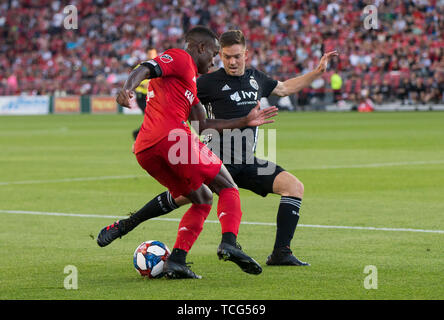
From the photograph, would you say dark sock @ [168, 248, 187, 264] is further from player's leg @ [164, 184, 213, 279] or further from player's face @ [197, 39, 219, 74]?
player's face @ [197, 39, 219, 74]

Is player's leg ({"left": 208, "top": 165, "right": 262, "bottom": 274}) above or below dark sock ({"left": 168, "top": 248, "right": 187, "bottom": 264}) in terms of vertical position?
above

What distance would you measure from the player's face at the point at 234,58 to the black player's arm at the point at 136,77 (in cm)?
114

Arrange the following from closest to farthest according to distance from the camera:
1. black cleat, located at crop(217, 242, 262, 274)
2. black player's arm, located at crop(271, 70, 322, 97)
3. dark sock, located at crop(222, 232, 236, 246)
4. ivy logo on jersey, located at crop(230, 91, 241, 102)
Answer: black cleat, located at crop(217, 242, 262, 274) → dark sock, located at crop(222, 232, 236, 246) → ivy logo on jersey, located at crop(230, 91, 241, 102) → black player's arm, located at crop(271, 70, 322, 97)

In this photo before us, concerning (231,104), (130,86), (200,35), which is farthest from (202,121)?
(130,86)

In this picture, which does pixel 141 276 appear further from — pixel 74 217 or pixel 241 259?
pixel 74 217

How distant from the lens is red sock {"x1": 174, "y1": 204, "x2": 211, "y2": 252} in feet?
22.6

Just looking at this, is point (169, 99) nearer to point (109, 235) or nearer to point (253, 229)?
point (109, 235)

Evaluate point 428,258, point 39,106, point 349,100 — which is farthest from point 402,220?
point 39,106

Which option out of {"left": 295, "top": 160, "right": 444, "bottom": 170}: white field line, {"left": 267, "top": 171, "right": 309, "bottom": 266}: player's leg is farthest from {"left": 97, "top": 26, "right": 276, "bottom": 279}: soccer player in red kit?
{"left": 295, "top": 160, "right": 444, "bottom": 170}: white field line

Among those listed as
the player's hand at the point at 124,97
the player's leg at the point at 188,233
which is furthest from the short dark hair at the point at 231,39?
the player's hand at the point at 124,97

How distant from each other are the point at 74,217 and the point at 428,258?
182 inches

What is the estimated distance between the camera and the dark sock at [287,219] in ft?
24.8

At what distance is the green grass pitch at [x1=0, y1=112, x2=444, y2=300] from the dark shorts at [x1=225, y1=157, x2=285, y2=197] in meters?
0.65

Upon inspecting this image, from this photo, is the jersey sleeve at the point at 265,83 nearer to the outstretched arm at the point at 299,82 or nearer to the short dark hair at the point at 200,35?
the outstretched arm at the point at 299,82
